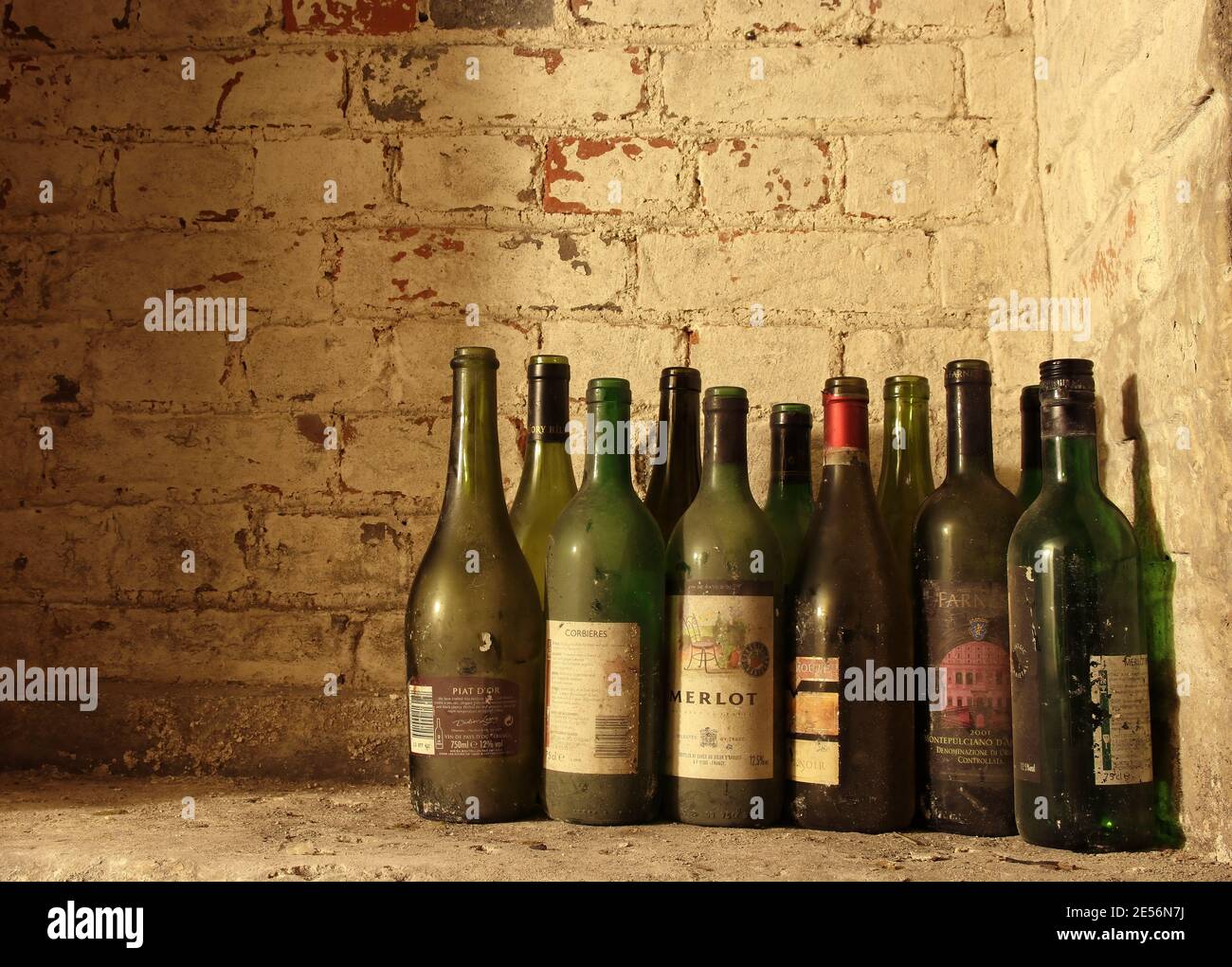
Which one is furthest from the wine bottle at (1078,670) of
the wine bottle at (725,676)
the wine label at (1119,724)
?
the wine bottle at (725,676)

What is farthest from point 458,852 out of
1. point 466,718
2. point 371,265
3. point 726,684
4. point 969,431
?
point 371,265

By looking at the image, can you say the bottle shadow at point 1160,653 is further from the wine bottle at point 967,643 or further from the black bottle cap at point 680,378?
the black bottle cap at point 680,378

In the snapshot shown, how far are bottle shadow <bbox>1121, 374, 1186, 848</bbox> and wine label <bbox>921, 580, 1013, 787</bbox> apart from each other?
0.40 ft

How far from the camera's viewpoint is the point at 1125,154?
1046 millimetres

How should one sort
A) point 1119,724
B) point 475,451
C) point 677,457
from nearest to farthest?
point 1119,724 < point 475,451 < point 677,457

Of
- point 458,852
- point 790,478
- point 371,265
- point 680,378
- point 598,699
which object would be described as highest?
point 371,265

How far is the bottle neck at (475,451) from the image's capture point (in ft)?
3.68

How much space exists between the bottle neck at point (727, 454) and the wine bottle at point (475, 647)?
0.22 meters

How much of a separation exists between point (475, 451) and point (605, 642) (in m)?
0.26

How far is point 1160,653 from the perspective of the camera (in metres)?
0.96

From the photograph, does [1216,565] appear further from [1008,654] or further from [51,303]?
[51,303]

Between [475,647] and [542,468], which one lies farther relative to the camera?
[542,468]

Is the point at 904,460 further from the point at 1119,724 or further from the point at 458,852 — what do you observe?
the point at 458,852
